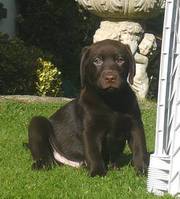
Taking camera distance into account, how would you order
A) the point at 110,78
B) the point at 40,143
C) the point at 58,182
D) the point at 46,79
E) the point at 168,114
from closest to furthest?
1. the point at 168,114
2. the point at 58,182
3. the point at 110,78
4. the point at 40,143
5. the point at 46,79

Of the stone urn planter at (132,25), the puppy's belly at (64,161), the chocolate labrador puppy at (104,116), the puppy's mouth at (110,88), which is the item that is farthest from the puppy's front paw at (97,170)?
the stone urn planter at (132,25)

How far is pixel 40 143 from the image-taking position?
18.8 feet

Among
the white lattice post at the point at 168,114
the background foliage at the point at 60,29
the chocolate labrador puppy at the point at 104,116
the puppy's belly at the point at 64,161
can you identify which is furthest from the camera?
the background foliage at the point at 60,29

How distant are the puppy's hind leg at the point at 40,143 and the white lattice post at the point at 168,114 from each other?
3.89 ft

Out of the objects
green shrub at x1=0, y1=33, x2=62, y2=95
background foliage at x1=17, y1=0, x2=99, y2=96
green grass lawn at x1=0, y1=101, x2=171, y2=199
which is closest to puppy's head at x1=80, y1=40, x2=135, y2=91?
green grass lawn at x1=0, y1=101, x2=171, y2=199

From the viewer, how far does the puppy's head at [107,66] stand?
529 centimetres

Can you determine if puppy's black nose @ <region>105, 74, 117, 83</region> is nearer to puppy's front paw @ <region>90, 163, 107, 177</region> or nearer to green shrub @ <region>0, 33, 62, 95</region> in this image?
puppy's front paw @ <region>90, 163, 107, 177</region>

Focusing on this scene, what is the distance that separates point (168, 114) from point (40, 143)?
145 centimetres

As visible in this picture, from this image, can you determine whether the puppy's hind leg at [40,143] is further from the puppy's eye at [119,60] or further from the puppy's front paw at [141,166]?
the puppy's eye at [119,60]

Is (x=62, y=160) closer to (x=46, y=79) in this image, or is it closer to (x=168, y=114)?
(x=168, y=114)

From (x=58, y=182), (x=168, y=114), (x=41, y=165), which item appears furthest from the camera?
(x=41, y=165)

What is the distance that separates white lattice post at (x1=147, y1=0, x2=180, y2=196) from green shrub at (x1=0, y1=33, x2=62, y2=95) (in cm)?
644

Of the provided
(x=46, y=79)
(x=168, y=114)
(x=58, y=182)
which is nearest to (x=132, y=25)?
(x=46, y=79)

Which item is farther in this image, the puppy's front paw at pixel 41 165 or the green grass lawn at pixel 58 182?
the puppy's front paw at pixel 41 165
